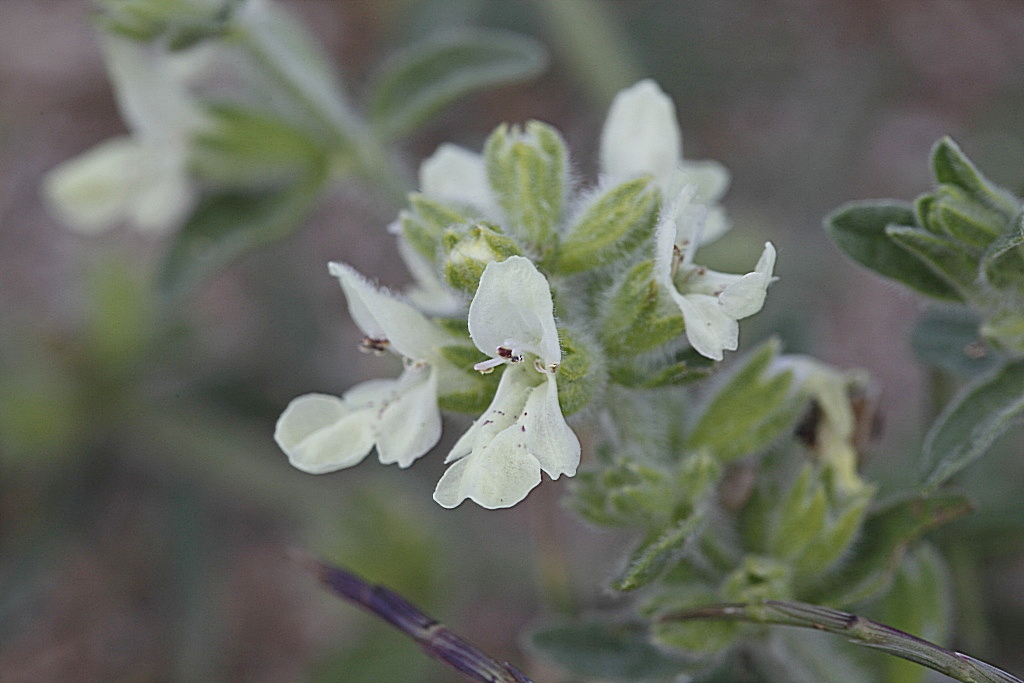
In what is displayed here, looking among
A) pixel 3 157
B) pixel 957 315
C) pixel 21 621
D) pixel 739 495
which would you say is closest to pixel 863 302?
pixel 957 315

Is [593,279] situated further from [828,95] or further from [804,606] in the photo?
[828,95]

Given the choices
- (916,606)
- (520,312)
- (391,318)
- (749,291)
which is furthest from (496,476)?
(916,606)

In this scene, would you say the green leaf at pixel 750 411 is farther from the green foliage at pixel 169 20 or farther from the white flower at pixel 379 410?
the green foliage at pixel 169 20

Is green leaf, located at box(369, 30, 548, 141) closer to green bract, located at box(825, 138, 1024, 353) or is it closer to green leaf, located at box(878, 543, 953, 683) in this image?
green bract, located at box(825, 138, 1024, 353)

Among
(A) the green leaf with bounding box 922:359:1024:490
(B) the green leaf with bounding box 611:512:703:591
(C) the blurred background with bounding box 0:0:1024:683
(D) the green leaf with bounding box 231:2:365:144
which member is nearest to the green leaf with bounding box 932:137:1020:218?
(A) the green leaf with bounding box 922:359:1024:490

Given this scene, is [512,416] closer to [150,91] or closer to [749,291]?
[749,291]
